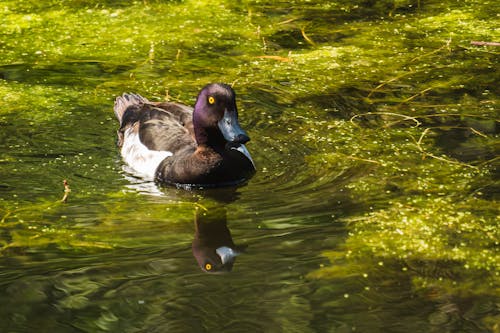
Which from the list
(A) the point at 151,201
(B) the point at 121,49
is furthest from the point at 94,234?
(B) the point at 121,49

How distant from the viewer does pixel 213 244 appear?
627cm

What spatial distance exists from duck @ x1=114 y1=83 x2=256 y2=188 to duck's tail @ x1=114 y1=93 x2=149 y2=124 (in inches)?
4.0

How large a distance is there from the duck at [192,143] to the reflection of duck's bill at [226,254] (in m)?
1.39

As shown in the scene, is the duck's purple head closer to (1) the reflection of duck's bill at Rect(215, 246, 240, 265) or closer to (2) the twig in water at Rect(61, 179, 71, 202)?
(2) the twig in water at Rect(61, 179, 71, 202)

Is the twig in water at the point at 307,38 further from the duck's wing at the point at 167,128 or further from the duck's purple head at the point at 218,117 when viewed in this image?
the duck's purple head at the point at 218,117

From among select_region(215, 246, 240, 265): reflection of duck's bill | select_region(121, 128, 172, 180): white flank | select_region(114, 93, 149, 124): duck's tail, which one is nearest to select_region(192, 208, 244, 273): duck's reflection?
select_region(215, 246, 240, 265): reflection of duck's bill

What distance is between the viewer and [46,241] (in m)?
6.31

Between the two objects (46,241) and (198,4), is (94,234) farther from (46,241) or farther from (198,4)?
(198,4)

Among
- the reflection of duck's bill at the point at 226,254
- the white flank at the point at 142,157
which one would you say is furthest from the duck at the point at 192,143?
the reflection of duck's bill at the point at 226,254

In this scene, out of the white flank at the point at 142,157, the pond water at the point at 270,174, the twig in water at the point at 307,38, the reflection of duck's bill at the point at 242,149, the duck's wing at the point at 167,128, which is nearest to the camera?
the pond water at the point at 270,174

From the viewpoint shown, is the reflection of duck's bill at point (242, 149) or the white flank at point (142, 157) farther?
the white flank at point (142, 157)

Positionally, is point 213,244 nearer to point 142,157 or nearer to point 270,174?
point 270,174

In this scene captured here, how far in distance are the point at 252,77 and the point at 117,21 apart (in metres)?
2.02

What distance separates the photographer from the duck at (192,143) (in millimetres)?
7582
